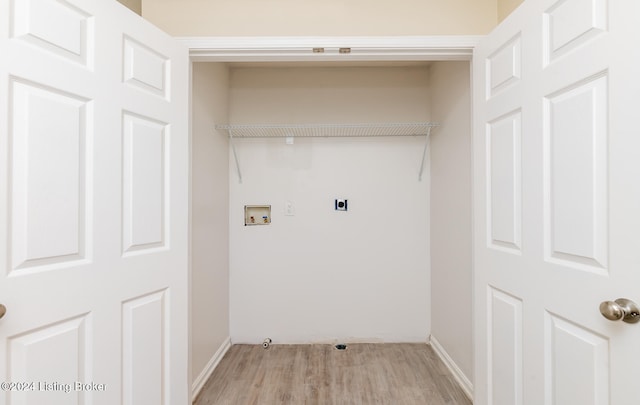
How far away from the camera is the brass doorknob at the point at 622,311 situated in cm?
78

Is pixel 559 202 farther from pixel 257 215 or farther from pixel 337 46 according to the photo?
pixel 257 215

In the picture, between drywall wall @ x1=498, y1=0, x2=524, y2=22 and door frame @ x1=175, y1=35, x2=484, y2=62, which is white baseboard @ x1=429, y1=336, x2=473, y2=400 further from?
drywall wall @ x1=498, y1=0, x2=524, y2=22

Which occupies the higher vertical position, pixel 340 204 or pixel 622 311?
pixel 340 204

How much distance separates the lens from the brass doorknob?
0.78 meters

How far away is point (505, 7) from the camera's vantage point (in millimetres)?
1546

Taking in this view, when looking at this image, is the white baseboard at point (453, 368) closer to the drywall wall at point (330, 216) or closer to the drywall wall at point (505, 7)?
the drywall wall at point (330, 216)

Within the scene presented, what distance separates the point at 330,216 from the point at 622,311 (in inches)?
80.4

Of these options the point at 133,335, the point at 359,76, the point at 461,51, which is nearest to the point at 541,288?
the point at 461,51

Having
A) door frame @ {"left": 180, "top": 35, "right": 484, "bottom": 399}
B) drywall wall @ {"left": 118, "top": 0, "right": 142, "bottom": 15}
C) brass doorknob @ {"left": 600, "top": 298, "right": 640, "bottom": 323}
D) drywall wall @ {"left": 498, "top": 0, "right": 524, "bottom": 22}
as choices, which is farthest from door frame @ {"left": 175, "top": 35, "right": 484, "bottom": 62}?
brass doorknob @ {"left": 600, "top": 298, "right": 640, "bottom": 323}

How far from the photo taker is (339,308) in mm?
2705

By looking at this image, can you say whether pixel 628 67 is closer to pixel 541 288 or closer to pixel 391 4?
pixel 541 288

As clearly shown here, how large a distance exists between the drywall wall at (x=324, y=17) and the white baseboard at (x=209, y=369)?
2.08m

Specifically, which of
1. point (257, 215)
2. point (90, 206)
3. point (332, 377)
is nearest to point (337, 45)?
point (90, 206)

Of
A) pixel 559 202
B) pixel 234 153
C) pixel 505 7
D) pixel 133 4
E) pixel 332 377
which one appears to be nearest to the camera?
pixel 559 202
